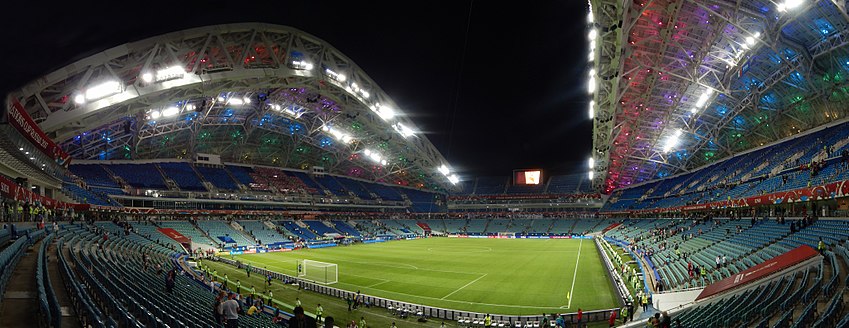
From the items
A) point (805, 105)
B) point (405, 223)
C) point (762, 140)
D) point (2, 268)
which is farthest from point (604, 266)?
point (405, 223)

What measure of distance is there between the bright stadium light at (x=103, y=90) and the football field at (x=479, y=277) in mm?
19465

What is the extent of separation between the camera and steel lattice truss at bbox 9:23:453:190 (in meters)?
32.2

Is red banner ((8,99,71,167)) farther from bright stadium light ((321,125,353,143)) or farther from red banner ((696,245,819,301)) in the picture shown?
bright stadium light ((321,125,353,143))

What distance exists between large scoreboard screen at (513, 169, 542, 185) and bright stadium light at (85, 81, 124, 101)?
228 feet

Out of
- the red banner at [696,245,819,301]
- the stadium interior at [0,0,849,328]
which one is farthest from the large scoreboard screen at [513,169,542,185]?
the red banner at [696,245,819,301]

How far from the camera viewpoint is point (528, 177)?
3403 inches

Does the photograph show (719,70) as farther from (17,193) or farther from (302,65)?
(17,193)

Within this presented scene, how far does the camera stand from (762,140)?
48.3 metres

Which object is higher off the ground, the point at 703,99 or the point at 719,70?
the point at 719,70

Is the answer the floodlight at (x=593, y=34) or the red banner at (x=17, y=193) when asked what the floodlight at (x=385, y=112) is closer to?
the floodlight at (x=593, y=34)

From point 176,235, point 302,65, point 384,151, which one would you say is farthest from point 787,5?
point 384,151

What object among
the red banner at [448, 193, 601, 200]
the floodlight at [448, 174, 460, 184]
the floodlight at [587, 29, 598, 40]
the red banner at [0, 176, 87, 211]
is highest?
the floodlight at [587, 29, 598, 40]

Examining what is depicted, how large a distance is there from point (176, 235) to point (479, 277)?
36.7 metres

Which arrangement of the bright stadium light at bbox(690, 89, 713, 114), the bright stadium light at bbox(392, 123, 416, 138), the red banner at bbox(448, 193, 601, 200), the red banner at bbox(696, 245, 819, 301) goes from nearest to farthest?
the red banner at bbox(696, 245, 819, 301), the bright stadium light at bbox(690, 89, 713, 114), the bright stadium light at bbox(392, 123, 416, 138), the red banner at bbox(448, 193, 601, 200)
